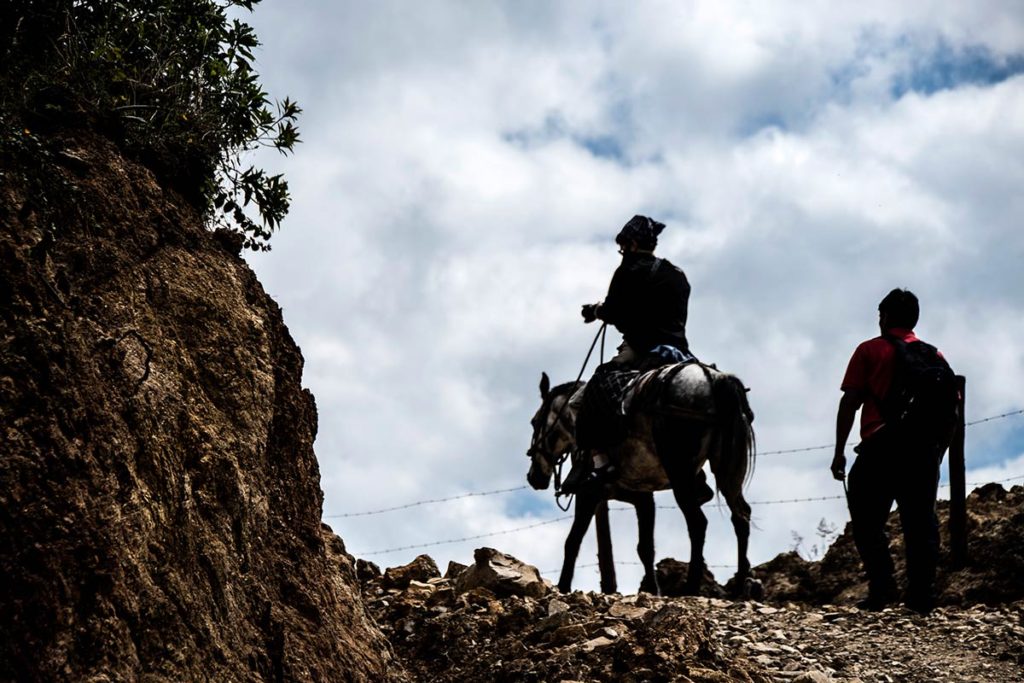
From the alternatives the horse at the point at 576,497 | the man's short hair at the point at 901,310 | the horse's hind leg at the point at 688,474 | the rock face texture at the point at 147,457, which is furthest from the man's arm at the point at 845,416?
the rock face texture at the point at 147,457

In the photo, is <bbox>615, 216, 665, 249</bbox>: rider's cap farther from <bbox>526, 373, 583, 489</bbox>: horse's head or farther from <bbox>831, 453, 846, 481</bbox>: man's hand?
<bbox>831, 453, 846, 481</bbox>: man's hand

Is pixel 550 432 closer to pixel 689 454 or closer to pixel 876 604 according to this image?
pixel 689 454

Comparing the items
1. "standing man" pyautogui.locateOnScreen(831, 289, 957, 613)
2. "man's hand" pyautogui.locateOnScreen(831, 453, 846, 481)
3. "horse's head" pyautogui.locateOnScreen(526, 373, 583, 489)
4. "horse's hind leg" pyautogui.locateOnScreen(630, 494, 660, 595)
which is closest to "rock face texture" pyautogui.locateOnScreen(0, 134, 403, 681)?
"man's hand" pyautogui.locateOnScreen(831, 453, 846, 481)

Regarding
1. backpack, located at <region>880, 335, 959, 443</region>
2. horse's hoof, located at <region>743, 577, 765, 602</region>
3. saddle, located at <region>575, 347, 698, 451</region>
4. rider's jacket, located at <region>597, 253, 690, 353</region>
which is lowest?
horse's hoof, located at <region>743, 577, 765, 602</region>

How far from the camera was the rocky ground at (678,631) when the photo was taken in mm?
7992

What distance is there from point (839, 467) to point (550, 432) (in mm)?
4550

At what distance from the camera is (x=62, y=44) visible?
7902mm

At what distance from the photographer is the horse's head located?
558 inches

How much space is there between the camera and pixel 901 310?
34.6ft

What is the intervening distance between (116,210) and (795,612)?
664cm

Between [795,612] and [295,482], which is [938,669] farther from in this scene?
[295,482]

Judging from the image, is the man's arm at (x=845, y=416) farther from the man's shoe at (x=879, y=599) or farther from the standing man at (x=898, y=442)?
the man's shoe at (x=879, y=599)

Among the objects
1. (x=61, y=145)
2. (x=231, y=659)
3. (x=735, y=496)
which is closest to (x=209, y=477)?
(x=231, y=659)

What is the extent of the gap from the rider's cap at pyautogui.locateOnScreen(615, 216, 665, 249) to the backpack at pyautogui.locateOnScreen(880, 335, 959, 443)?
3.40 meters
